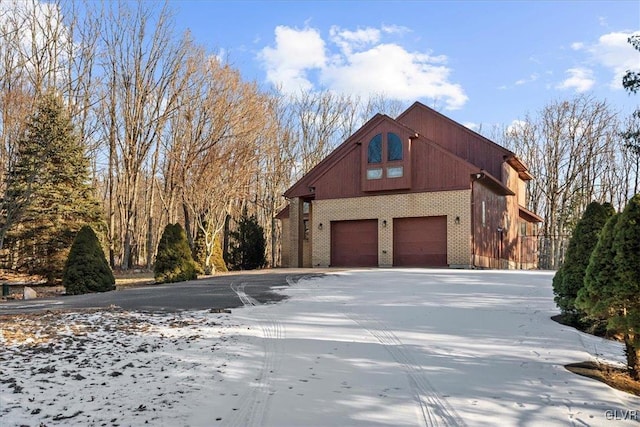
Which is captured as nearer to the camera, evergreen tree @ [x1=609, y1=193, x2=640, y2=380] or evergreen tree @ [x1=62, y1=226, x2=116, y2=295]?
evergreen tree @ [x1=609, y1=193, x2=640, y2=380]

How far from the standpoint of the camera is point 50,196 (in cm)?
1903

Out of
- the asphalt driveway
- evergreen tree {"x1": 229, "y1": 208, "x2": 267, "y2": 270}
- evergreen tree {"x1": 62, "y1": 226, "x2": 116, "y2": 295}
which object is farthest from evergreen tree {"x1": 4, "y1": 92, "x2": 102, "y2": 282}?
evergreen tree {"x1": 229, "y1": 208, "x2": 267, "y2": 270}

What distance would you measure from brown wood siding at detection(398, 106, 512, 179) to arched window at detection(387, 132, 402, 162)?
173 inches

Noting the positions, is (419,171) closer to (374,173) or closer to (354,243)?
(374,173)

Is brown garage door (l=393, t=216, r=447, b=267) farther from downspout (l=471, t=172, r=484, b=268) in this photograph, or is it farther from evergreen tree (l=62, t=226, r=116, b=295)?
evergreen tree (l=62, t=226, r=116, b=295)

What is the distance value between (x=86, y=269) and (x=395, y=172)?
1325 cm

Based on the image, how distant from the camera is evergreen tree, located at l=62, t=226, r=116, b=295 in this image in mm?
14055

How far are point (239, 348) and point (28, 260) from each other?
16154 mm

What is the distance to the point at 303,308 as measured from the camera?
9609mm

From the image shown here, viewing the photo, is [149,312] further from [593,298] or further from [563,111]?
[563,111]

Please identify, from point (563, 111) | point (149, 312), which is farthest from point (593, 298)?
point (563, 111)

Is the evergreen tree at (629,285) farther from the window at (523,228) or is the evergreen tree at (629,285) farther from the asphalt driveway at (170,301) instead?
the window at (523,228)

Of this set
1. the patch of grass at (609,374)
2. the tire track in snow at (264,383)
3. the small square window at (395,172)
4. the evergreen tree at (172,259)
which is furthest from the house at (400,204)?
the patch of grass at (609,374)

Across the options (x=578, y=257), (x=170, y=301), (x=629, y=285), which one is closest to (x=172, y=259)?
Result: (x=170, y=301)
